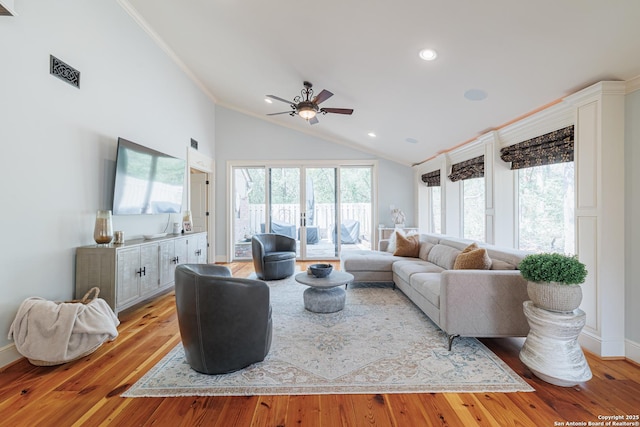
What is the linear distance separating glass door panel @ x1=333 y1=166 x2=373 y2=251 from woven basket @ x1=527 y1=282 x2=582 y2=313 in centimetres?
467

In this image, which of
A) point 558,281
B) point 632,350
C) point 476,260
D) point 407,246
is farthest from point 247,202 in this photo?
point 632,350

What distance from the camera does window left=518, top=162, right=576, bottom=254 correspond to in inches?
109

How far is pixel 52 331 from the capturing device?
6.81ft

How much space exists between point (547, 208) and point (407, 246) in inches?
73.7

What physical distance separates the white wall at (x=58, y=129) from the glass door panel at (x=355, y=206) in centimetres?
411

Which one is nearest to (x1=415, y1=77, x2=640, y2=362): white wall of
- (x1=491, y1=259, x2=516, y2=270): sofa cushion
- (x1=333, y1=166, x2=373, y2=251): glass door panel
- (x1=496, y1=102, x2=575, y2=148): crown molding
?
(x1=496, y1=102, x2=575, y2=148): crown molding

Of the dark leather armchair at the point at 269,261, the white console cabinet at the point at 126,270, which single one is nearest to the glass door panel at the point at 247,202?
the dark leather armchair at the point at 269,261

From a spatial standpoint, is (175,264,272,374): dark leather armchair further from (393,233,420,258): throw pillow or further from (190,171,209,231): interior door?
(190,171,209,231): interior door

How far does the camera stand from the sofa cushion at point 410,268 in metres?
3.38

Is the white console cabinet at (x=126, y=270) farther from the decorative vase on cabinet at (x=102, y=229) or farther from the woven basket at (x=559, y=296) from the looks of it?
the woven basket at (x=559, y=296)

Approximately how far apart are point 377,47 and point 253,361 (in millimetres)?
3032

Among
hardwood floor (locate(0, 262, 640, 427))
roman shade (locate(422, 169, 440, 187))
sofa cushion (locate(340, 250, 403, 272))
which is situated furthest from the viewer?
roman shade (locate(422, 169, 440, 187))

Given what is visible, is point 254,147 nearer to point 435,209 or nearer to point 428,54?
point 435,209

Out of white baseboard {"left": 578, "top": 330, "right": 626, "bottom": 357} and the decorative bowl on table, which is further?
the decorative bowl on table
